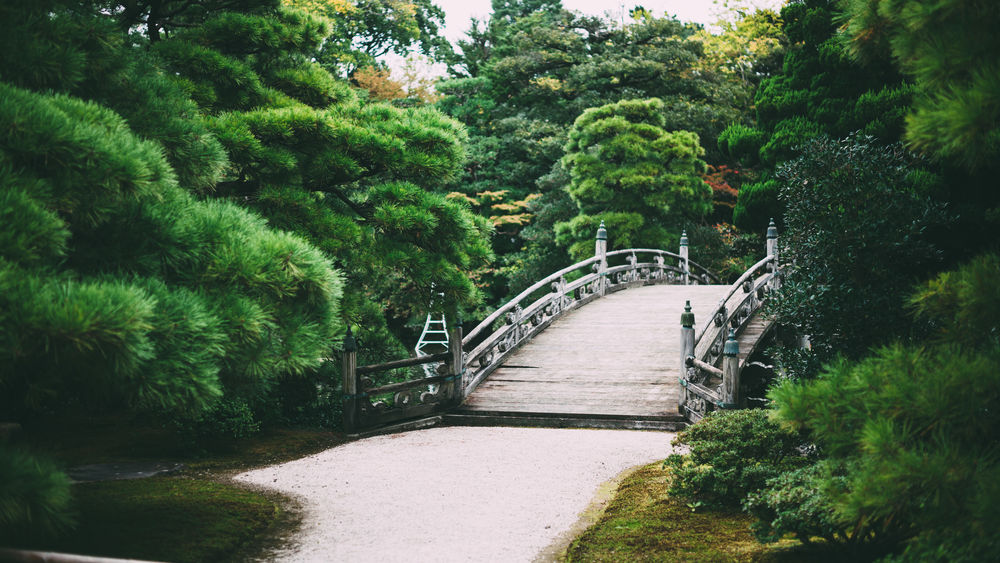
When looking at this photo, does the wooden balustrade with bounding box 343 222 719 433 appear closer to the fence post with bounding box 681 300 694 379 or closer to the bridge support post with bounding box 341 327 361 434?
the bridge support post with bounding box 341 327 361 434

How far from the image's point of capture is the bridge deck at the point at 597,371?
952cm

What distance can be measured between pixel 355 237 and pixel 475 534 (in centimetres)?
282

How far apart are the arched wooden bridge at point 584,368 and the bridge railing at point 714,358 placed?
0.05ft

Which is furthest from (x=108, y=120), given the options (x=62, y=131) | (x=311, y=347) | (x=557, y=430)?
(x=557, y=430)

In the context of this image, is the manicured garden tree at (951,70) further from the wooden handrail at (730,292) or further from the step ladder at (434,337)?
the step ladder at (434,337)

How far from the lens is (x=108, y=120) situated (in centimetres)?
352

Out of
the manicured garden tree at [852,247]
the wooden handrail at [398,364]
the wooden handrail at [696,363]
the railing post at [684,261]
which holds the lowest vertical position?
Result: the wooden handrail at [696,363]

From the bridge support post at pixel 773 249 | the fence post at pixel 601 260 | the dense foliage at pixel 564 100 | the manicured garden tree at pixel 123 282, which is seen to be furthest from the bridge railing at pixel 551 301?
the manicured garden tree at pixel 123 282

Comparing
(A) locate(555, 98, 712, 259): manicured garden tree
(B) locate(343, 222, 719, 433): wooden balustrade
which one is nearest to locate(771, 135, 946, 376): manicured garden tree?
(B) locate(343, 222, 719, 433): wooden balustrade

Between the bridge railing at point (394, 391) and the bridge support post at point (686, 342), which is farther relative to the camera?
the bridge support post at point (686, 342)

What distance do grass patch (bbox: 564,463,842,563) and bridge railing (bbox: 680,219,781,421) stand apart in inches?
98.3

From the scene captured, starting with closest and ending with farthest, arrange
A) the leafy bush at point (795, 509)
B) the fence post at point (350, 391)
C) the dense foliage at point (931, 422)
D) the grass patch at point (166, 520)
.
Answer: the dense foliage at point (931, 422) < the leafy bush at point (795, 509) < the grass patch at point (166, 520) < the fence post at point (350, 391)

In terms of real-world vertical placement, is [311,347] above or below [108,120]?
below

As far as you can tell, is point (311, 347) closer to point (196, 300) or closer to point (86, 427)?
point (196, 300)
